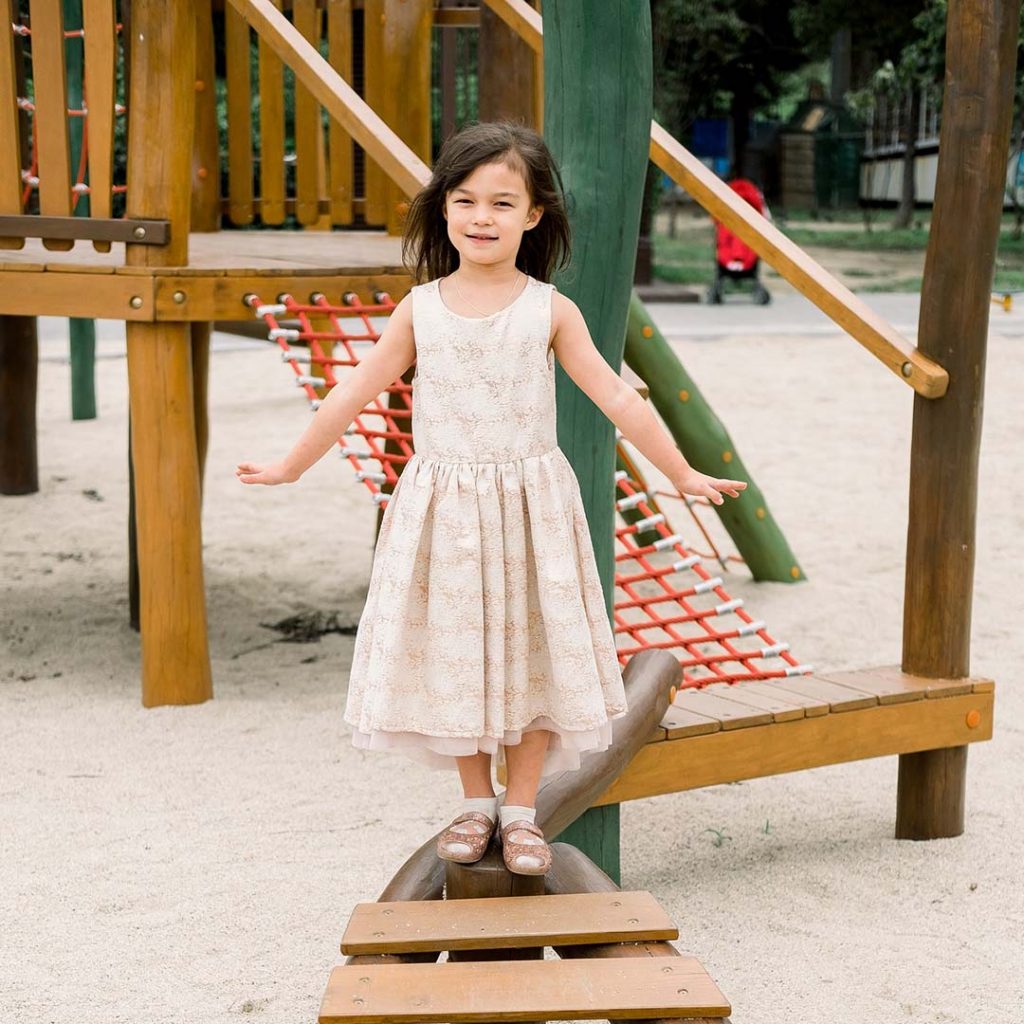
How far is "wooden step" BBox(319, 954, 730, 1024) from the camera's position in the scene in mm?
2168

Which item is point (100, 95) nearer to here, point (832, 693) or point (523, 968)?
point (832, 693)

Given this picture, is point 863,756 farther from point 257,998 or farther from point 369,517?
point 369,517

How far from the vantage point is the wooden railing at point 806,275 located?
349cm

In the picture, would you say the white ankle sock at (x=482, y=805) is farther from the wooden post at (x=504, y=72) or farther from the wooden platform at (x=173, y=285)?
the wooden post at (x=504, y=72)

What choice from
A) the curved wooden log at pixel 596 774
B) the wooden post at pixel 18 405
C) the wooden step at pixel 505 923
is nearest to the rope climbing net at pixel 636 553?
the curved wooden log at pixel 596 774

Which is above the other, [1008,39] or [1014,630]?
[1008,39]

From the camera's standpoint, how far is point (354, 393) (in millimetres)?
2482

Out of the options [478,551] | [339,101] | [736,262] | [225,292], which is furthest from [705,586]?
[736,262]

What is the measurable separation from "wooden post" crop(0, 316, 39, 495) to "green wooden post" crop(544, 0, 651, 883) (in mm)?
4607

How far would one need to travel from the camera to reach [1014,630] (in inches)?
212

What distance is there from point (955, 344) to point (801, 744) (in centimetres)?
89

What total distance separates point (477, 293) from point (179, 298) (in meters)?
2.06

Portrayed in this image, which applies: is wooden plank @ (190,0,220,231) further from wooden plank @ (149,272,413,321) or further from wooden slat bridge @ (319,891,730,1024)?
wooden slat bridge @ (319,891,730,1024)

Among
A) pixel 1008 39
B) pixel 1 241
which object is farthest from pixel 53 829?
pixel 1008 39
